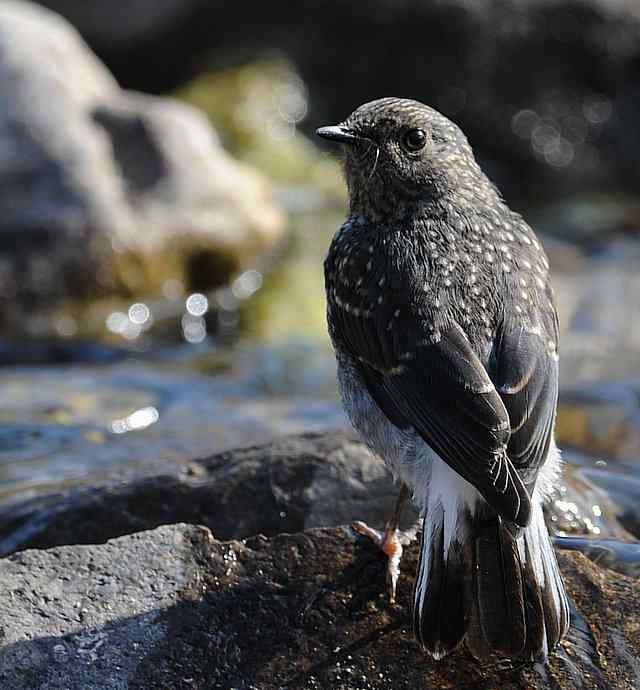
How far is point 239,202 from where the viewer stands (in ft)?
32.3

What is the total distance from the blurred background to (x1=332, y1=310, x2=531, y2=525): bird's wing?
1.34 m

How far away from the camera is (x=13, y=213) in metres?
9.01

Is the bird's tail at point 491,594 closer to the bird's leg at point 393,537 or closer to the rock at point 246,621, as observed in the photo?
the rock at point 246,621

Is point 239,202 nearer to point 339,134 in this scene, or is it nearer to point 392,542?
point 339,134

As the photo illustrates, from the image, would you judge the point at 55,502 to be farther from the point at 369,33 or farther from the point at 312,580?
the point at 369,33

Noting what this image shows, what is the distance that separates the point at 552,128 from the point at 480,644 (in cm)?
997

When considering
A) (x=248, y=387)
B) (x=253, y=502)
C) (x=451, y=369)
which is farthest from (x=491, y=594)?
(x=248, y=387)

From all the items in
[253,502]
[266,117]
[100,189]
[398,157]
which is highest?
[398,157]

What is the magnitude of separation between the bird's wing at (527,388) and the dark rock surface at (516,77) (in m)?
8.66

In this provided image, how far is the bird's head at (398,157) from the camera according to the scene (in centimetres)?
484

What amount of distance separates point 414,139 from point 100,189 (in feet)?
15.9

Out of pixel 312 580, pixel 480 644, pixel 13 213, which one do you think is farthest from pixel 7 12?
pixel 480 644

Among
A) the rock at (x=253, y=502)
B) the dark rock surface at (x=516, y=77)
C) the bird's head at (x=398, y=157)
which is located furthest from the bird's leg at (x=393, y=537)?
the dark rock surface at (x=516, y=77)

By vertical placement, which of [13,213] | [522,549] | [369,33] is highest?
[369,33]
